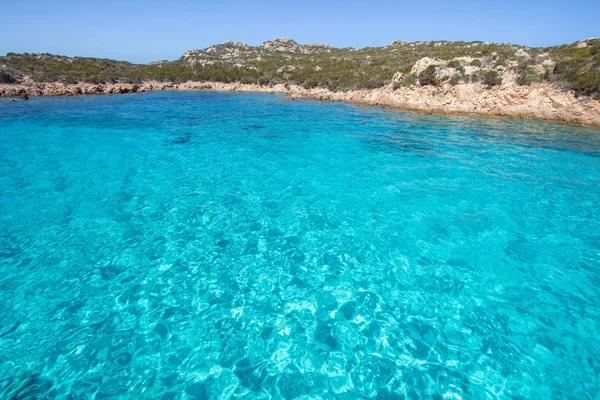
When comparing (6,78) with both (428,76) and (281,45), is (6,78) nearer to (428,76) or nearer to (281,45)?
(428,76)

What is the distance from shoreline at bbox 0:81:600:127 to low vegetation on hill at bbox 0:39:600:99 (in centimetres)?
121

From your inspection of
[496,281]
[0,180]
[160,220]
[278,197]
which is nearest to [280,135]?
[278,197]

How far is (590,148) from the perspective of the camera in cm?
1922

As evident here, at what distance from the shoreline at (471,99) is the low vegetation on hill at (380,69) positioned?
1.21 metres

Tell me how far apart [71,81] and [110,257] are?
58792 mm

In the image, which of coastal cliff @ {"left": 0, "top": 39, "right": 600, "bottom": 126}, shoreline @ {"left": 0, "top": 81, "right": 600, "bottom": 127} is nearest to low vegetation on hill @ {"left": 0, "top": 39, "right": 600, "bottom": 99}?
coastal cliff @ {"left": 0, "top": 39, "right": 600, "bottom": 126}

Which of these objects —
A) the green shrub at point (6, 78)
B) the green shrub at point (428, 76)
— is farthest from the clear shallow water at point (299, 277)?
the green shrub at point (6, 78)

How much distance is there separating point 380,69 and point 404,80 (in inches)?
659

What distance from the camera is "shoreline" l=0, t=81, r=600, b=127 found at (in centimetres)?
2645

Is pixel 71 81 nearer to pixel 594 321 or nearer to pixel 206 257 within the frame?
pixel 206 257

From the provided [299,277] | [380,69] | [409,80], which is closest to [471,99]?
[409,80]

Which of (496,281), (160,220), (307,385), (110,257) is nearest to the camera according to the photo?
(307,385)

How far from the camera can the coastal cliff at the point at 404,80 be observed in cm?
2773

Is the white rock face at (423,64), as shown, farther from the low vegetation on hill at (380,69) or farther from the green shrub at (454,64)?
the green shrub at (454,64)
